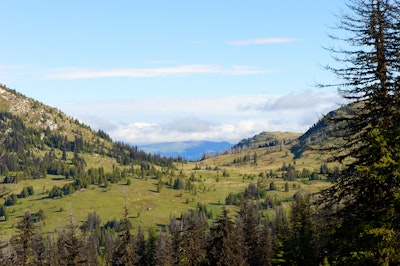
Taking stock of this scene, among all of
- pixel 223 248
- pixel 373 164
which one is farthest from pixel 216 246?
pixel 373 164

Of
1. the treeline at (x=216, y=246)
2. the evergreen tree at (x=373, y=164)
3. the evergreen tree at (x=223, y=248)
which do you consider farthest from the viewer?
the evergreen tree at (x=223, y=248)

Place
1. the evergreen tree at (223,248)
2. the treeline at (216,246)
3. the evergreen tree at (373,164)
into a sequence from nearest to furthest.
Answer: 1. the evergreen tree at (373,164)
2. the treeline at (216,246)
3. the evergreen tree at (223,248)

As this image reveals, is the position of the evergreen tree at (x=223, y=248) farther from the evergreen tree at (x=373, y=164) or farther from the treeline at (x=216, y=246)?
the evergreen tree at (x=373, y=164)

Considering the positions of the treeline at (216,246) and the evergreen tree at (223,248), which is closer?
the treeline at (216,246)

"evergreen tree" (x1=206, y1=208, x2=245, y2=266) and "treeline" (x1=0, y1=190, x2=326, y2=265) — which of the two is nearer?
"treeline" (x1=0, y1=190, x2=326, y2=265)

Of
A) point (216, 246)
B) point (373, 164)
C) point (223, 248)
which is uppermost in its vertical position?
point (373, 164)

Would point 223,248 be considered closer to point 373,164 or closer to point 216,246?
point 216,246

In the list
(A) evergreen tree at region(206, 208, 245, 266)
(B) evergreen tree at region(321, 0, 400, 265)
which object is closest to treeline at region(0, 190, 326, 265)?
(A) evergreen tree at region(206, 208, 245, 266)

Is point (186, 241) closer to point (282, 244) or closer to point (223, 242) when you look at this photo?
point (223, 242)

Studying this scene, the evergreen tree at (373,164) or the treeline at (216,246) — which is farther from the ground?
the evergreen tree at (373,164)

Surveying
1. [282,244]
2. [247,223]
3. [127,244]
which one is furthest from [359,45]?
[247,223]

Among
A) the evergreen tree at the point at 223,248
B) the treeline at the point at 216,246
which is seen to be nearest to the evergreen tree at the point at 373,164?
the treeline at the point at 216,246

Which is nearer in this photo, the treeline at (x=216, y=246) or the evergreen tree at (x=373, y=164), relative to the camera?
the evergreen tree at (x=373, y=164)

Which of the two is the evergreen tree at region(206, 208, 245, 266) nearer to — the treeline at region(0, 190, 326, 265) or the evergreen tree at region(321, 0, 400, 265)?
the treeline at region(0, 190, 326, 265)
